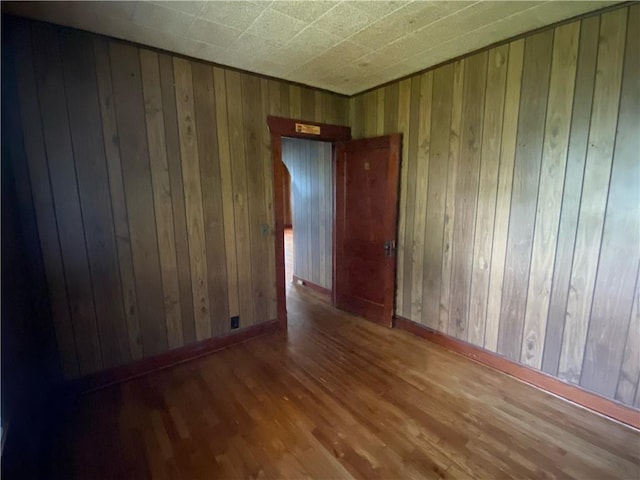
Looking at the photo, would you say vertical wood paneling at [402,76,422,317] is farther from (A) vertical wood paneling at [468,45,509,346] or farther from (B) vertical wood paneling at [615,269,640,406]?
(B) vertical wood paneling at [615,269,640,406]

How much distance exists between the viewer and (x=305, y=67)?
262 centimetres

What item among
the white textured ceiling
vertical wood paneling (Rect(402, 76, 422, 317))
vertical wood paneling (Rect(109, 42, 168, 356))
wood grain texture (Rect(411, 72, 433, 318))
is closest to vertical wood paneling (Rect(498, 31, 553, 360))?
the white textured ceiling

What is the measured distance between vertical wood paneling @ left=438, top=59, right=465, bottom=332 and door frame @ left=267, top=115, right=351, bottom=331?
125cm

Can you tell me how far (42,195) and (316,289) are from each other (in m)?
3.13

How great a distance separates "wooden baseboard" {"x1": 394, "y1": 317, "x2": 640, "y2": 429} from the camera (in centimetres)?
193

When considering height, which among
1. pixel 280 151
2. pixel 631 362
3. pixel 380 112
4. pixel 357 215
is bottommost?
pixel 631 362

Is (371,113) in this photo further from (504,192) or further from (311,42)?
(504,192)

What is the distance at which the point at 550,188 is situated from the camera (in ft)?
6.88

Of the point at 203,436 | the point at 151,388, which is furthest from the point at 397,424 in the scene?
the point at 151,388

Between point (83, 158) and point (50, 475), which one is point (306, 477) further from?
point (83, 158)

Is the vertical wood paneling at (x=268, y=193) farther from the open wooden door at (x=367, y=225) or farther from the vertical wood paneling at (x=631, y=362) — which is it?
the vertical wood paneling at (x=631, y=362)

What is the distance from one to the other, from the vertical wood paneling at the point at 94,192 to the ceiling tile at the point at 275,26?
1141 mm

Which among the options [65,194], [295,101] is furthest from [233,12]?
[65,194]

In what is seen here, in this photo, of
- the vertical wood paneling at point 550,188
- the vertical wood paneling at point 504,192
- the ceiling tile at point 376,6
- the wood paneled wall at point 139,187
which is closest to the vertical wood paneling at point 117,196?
the wood paneled wall at point 139,187
